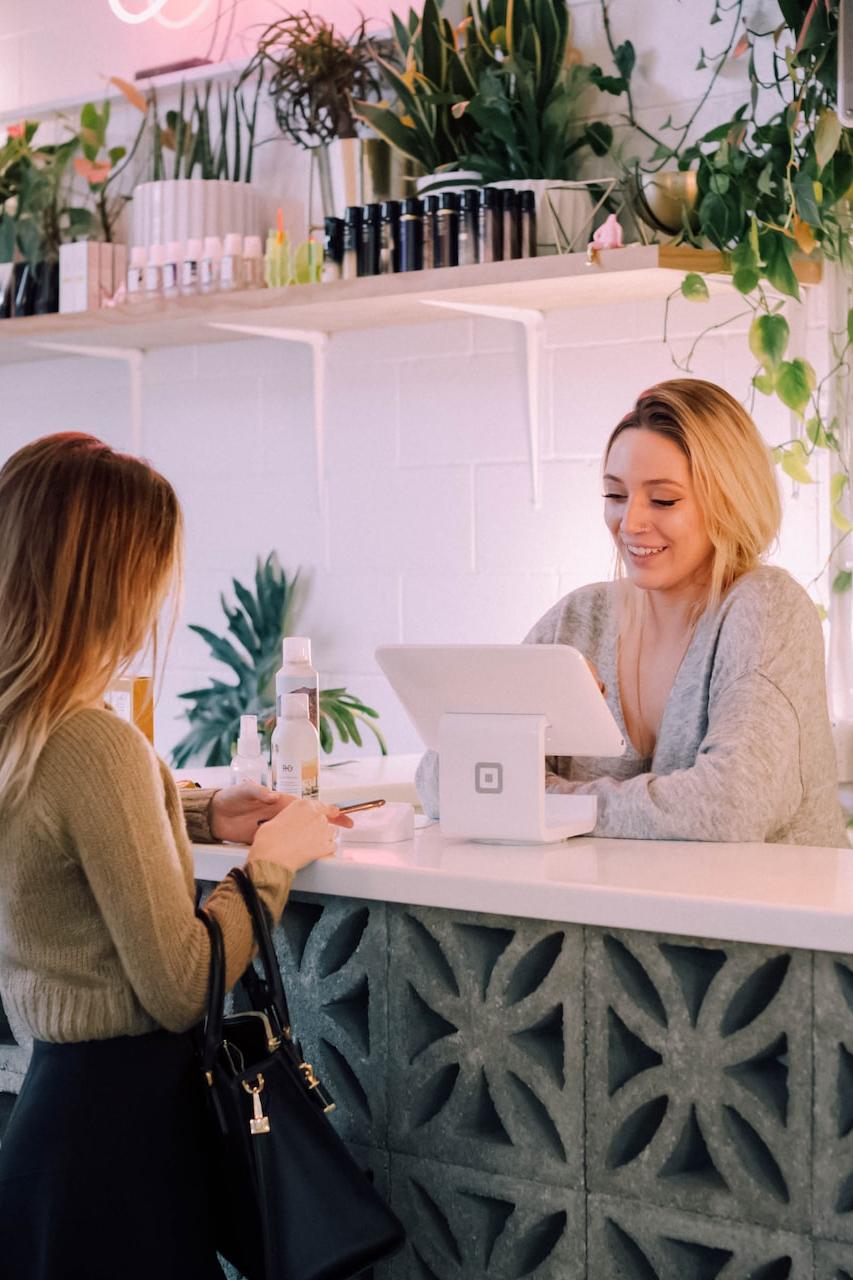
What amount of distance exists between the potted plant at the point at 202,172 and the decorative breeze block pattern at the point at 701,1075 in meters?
2.47

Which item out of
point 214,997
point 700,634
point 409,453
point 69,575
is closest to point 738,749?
point 700,634

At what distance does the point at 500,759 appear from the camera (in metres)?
1.91

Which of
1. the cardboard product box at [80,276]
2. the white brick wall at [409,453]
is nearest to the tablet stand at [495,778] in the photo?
the white brick wall at [409,453]

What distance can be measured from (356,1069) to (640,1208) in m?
0.37

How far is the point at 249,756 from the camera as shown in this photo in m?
2.37

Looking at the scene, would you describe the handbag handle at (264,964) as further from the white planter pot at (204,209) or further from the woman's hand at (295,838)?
the white planter pot at (204,209)

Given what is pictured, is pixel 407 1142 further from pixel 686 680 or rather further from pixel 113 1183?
pixel 686 680

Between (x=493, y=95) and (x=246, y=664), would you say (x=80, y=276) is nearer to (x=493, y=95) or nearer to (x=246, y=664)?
(x=246, y=664)

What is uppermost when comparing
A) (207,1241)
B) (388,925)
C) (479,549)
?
(479,549)

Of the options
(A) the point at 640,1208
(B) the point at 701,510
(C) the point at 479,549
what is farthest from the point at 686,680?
(C) the point at 479,549

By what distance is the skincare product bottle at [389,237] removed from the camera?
3.16 metres

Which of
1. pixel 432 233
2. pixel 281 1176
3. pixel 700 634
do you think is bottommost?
pixel 281 1176

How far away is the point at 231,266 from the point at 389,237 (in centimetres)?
45

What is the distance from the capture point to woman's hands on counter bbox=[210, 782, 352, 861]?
1.94 metres
